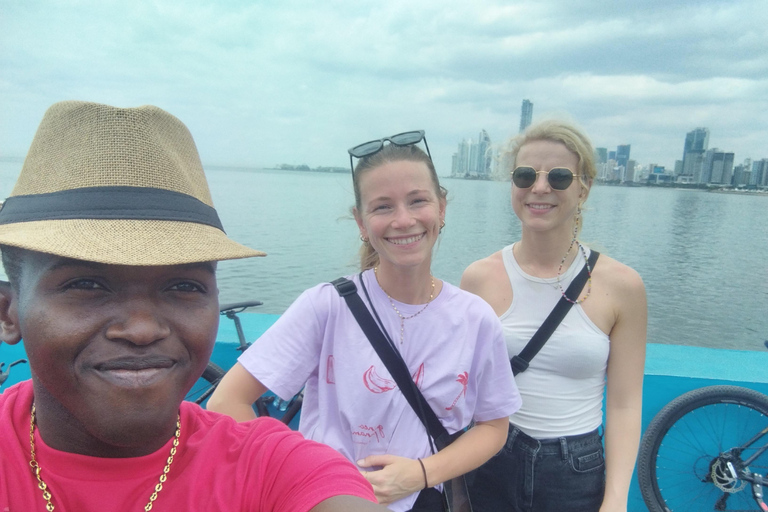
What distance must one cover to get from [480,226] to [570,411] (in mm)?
17688

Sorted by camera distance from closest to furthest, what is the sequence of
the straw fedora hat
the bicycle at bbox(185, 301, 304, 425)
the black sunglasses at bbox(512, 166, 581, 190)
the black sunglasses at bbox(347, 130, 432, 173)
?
the straw fedora hat → the black sunglasses at bbox(347, 130, 432, 173) → the black sunglasses at bbox(512, 166, 581, 190) → the bicycle at bbox(185, 301, 304, 425)

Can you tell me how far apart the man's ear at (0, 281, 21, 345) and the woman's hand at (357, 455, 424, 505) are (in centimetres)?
101

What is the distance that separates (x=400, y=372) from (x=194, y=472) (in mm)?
738

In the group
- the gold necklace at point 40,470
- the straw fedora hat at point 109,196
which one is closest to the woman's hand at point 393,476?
the gold necklace at point 40,470

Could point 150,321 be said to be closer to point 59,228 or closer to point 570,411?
point 59,228

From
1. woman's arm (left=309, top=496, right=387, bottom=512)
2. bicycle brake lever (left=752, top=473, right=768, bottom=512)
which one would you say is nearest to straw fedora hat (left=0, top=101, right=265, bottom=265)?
woman's arm (left=309, top=496, right=387, bottom=512)

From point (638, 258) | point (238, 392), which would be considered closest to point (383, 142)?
point (238, 392)

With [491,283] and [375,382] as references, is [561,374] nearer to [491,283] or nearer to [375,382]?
[491,283]

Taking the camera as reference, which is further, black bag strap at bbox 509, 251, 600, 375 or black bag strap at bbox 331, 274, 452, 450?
black bag strap at bbox 509, 251, 600, 375

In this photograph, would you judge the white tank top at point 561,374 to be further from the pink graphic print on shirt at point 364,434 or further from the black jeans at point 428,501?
the pink graphic print on shirt at point 364,434

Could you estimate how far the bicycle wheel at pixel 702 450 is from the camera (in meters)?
2.78

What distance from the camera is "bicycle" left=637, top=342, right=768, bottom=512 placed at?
2.78 m

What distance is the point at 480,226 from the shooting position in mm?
19391

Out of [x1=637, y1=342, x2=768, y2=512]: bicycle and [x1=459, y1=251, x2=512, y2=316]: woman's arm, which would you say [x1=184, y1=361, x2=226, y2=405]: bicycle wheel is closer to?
[x1=459, y1=251, x2=512, y2=316]: woman's arm
